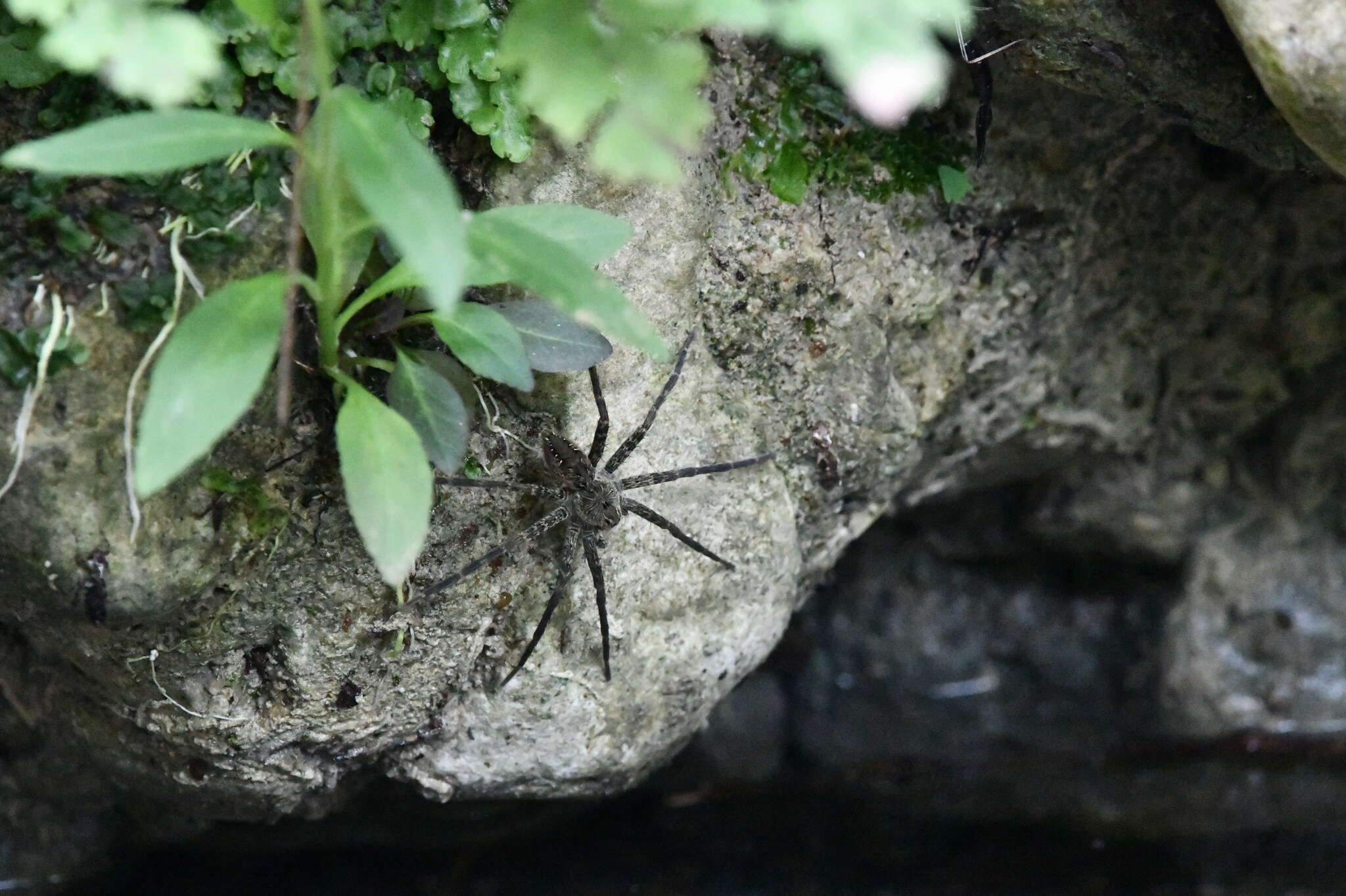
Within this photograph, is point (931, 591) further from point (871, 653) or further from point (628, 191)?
point (628, 191)

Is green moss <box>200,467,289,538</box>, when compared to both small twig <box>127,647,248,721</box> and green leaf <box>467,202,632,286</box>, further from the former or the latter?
green leaf <box>467,202,632,286</box>

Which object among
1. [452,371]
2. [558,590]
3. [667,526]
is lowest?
[558,590]

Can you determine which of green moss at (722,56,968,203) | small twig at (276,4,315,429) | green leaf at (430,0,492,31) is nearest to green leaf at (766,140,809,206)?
green moss at (722,56,968,203)

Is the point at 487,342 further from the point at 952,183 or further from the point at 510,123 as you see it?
the point at 952,183

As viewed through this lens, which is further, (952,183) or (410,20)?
(952,183)

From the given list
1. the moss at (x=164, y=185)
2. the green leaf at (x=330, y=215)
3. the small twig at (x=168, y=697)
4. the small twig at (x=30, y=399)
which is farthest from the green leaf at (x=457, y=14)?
the small twig at (x=168, y=697)

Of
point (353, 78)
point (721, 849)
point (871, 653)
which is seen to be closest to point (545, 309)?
point (353, 78)

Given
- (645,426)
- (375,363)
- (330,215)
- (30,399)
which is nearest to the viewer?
(330,215)

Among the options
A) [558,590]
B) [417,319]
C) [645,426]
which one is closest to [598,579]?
[558,590]
